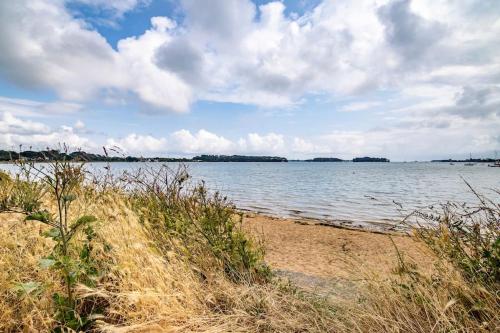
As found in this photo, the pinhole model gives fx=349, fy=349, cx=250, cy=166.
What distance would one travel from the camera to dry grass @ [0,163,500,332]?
10.5 feet

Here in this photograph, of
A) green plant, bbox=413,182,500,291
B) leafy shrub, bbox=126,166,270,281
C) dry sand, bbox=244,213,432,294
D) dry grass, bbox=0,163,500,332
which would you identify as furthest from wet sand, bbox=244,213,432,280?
green plant, bbox=413,182,500,291

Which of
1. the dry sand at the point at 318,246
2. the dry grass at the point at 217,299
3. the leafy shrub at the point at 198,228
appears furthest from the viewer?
the dry sand at the point at 318,246

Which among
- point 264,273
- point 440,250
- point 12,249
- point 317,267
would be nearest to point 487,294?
point 440,250

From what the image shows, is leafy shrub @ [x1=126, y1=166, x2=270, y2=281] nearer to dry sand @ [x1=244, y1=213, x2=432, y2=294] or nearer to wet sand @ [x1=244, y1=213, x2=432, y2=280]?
dry sand @ [x1=244, y1=213, x2=432, y2=294]

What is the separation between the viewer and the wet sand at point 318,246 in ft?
32.9

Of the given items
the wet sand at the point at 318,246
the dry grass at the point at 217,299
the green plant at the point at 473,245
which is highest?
the green plant at the point at 473,245

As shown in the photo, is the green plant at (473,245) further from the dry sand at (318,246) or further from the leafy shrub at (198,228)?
the dry sand at (318,246)

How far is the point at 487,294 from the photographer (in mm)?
3145

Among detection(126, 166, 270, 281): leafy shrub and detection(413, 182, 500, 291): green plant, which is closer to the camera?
detection(413, 182, 500, 291): green plant

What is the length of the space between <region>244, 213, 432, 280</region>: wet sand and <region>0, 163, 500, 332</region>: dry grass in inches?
171

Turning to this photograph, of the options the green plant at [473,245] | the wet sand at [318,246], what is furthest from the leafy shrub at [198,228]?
the wet sand at [318,246]

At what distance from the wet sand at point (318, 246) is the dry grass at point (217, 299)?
433cm

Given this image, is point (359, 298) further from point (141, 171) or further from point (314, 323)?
point (141, 171)

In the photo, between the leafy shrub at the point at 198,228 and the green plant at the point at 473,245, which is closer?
the green plant at the point at 473,245
